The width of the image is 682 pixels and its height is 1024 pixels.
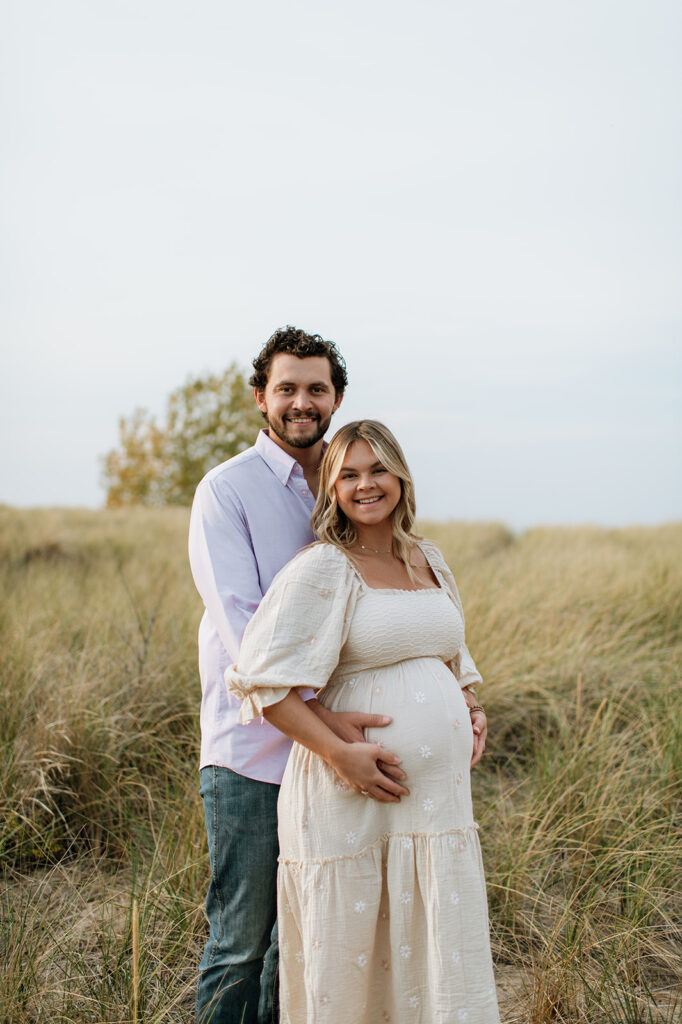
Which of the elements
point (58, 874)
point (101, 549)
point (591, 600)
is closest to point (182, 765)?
point (58, 874)

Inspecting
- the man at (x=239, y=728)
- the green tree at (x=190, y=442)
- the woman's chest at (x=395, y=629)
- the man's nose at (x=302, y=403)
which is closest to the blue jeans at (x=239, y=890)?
the man at (x=239, y=728)

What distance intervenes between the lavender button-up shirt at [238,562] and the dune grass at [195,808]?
1.83 feet

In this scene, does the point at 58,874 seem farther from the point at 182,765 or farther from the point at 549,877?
the point at 549,877

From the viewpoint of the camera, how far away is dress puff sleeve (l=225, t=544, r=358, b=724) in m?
2.23

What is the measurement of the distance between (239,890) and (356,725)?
2.18 ft

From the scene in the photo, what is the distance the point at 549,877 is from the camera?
3842mm

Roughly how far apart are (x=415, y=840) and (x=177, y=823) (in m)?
2.01

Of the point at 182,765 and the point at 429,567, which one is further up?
the point at 429,567

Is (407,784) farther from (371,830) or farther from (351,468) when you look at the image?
(351,468)

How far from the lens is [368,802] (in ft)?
7.41

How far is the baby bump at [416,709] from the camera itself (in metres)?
2.26

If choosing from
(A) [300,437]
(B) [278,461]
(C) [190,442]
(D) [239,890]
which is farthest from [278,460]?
(C) [190,442]

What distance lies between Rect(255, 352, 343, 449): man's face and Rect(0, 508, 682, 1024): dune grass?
145 cm

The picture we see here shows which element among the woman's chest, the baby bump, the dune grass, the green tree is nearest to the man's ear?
the woman's chest
